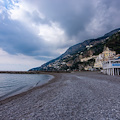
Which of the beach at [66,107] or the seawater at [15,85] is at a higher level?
the beach at [66,107]

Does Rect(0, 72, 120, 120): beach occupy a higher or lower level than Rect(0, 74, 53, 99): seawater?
higher

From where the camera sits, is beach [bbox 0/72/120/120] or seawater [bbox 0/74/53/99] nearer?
beach [bbox 0/72/120/120]

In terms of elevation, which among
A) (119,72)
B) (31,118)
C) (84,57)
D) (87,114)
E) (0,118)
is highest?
(84,57)

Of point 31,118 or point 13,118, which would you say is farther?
point 13,118

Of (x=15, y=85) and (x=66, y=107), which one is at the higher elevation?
(x=66, y=107)

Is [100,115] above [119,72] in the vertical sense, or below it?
below

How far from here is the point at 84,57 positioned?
127 meters

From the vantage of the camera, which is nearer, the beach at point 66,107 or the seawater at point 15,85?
the beach at point 66,107

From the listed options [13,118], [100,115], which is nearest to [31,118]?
[13,118]

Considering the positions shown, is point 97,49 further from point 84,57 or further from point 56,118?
point 56,118

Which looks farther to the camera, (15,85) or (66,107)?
(15,85)

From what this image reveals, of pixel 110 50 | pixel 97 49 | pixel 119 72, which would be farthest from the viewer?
pixel 97 49

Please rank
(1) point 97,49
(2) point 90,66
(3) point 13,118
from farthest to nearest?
(1) point 97,49 → (2) point 90,66 → (3) point 13,118

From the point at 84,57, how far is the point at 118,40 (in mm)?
49649
